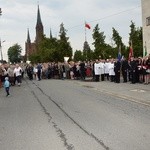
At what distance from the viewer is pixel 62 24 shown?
81.9 m

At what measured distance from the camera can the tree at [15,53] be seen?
170200mm

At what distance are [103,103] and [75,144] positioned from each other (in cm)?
829

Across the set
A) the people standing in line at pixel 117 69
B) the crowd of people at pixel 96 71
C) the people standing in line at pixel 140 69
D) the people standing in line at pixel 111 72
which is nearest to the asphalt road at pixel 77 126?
the people standing in line at pixel 140 69

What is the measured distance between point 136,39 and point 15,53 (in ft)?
360

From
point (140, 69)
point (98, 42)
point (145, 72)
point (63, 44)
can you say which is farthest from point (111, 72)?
point (63, 44)

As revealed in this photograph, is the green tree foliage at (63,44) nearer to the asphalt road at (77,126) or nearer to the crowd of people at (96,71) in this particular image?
the crowd of people at (96,71)

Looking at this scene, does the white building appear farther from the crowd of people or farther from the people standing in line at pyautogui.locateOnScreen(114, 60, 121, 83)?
the people standing in line at pyautogui.locateOnScreen(114, 60, 121, 83)

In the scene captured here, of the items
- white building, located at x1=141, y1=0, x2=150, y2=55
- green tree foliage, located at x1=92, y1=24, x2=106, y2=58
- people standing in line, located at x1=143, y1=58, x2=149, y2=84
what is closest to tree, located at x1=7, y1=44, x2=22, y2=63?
green tree foliage, located at x1=92, y1=24, x2=106, y2=58

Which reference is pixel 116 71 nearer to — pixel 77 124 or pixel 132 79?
pixel 132 79

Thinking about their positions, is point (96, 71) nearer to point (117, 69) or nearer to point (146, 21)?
point (117, 69)

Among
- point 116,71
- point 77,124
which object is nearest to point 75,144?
point 77,124

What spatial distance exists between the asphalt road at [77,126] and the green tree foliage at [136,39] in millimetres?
48875

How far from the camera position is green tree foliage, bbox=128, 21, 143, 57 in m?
66.3

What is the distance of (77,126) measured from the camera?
12266 millimetres
